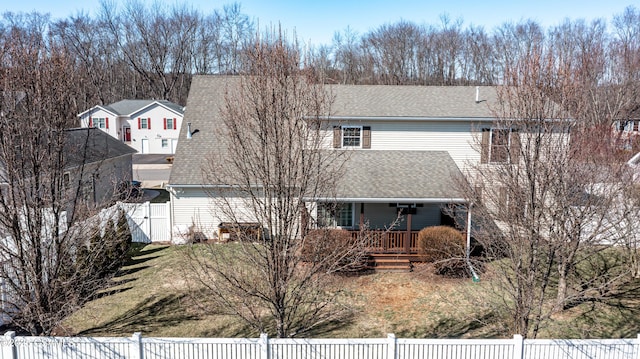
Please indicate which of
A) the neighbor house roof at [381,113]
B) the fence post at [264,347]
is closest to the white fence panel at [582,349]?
the fence post at [264,347]

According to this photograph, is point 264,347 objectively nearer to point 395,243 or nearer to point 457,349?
point 457,349

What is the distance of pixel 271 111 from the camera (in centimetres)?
759

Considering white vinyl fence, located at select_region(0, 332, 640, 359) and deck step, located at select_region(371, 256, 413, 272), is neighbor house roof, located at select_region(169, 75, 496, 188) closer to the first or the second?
deck step, located at select_region(371, 256, 413, 272)

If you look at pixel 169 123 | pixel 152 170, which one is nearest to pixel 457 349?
pixel 152 170

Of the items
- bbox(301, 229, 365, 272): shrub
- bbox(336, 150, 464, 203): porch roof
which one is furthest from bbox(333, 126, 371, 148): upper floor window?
bbox(301, 229, 365, 272): shrub

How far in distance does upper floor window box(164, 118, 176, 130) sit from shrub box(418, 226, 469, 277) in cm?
3823

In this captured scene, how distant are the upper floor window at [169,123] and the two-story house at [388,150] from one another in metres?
26.3

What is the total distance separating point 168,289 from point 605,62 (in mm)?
45542

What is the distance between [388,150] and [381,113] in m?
1.66

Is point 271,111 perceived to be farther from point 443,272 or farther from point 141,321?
point 443,272

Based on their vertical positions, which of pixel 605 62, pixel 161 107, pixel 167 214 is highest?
pixel 605 62

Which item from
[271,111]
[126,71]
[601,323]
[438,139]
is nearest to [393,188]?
[438,139]

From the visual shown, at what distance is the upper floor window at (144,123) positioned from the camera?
4731 cm

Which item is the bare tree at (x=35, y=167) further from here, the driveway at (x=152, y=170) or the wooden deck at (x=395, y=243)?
the driveway at (x=152, y=170)
